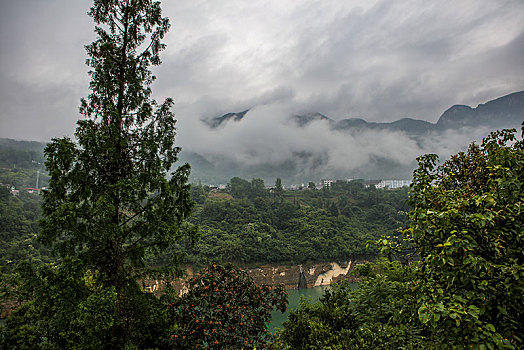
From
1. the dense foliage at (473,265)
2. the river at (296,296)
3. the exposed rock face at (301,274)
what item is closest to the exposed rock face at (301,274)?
the exposed rock face at (301,274)

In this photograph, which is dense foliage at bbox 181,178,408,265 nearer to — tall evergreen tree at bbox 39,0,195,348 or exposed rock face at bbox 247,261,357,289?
exposed rock face at bbox 247,261,357,289

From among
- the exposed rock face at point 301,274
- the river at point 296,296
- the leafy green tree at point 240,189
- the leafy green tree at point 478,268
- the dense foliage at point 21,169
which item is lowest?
the river at point 296,296

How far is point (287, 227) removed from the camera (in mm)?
37406

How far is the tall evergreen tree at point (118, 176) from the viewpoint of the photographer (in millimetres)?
4551

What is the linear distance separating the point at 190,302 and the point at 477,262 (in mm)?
4275

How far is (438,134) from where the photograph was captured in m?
168

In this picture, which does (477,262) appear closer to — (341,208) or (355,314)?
(355,314)

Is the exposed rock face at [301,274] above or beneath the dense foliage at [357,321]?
beneath

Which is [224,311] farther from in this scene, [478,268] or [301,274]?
[301,274]

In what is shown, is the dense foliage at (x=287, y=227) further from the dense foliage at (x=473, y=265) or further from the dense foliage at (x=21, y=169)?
the dense foliage at (x=21, y=169)

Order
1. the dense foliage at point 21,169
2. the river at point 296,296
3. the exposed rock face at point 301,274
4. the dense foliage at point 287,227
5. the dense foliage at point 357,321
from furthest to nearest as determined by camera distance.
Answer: the dense foliage at point 21,169
the dense foliage at point 287,227
the exposed rock face at point 301,274
the river at point 296,296
the dense foliage at point 357,321

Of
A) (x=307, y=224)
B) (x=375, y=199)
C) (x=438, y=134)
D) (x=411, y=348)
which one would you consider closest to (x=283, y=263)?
(x=307, y=224)

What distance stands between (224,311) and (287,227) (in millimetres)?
33769

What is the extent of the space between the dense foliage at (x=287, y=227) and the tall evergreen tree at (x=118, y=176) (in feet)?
73.6
